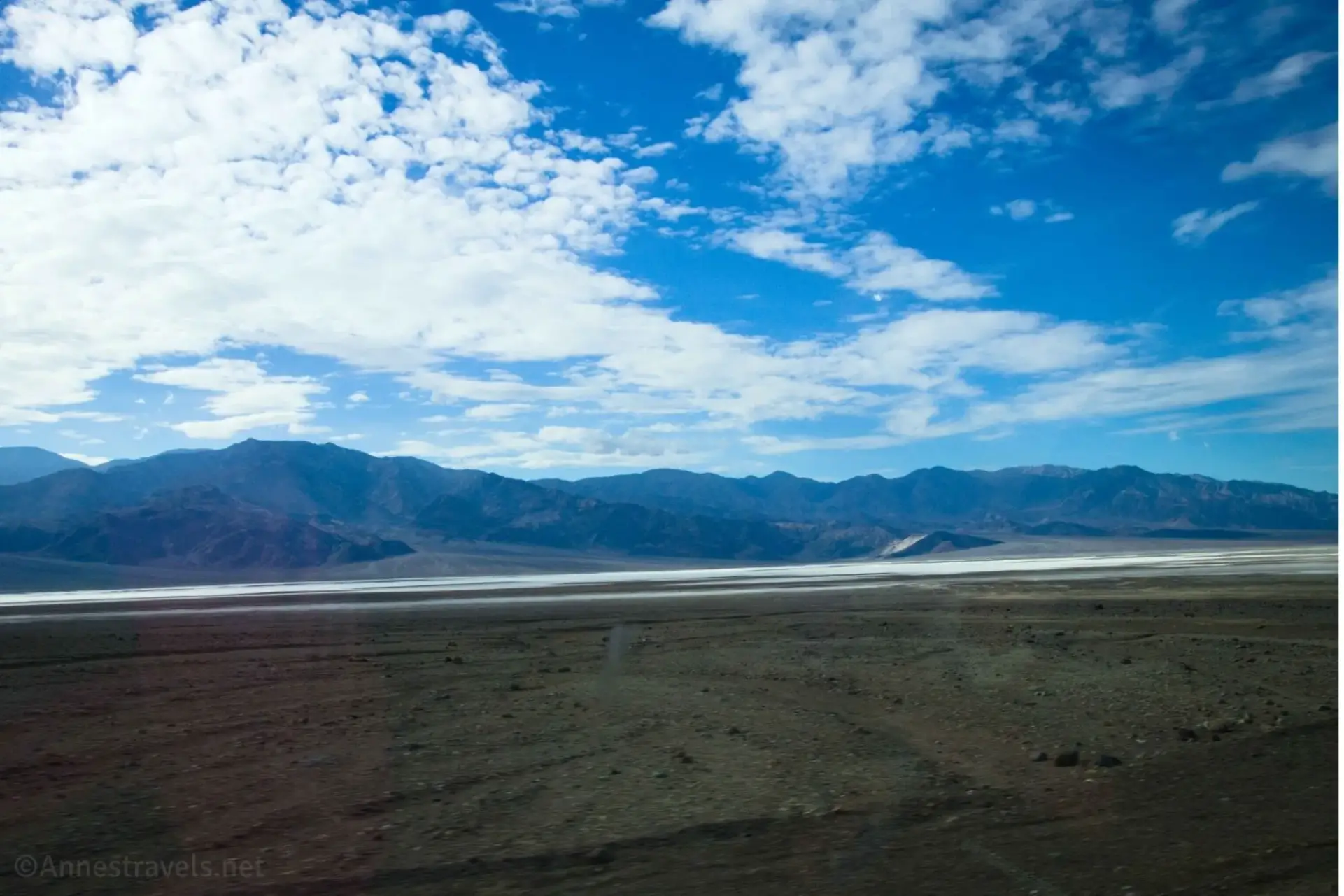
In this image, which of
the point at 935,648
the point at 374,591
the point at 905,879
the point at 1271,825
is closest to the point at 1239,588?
the point at 935,648

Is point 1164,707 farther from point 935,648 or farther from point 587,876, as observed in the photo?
point 587,876

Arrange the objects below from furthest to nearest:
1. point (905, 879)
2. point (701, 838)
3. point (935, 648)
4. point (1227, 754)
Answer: point (935, 648) < point (1227, 754) < point (701, 838) < point (905, 879)

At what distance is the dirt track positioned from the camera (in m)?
7.07

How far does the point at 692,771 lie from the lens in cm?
998

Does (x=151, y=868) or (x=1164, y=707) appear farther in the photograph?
(x=1164, y=707)

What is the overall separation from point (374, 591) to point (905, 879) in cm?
6220

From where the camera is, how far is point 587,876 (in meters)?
6.93

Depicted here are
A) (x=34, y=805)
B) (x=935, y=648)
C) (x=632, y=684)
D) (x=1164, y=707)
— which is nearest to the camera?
(x=34, y=805)

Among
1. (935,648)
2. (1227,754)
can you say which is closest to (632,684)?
(935,648)

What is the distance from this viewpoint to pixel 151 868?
7148 mm

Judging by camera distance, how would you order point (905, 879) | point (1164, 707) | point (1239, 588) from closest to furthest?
point (905, 879), point (1164, 707), point (1239, 588)

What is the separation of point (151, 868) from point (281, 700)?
27.2 feet

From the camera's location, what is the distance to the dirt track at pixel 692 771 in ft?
23.2

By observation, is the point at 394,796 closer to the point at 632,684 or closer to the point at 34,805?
the point at 34,805
